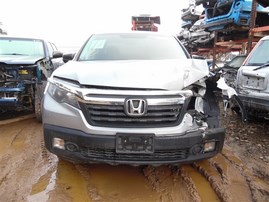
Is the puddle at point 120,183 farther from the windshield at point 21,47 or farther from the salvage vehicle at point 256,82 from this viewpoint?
the windshield at point 21,47

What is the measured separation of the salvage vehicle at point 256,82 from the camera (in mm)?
4195

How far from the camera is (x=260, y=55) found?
4.80 m

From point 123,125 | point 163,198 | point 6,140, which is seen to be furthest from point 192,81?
point 6,140

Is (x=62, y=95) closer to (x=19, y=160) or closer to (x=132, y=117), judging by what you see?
(x=132, y=117)

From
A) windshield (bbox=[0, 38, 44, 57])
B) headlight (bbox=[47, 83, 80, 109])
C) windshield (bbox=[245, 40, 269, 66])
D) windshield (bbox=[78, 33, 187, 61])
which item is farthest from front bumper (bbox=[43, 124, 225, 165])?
windshield (bbox=[0, 38, 44, 57])

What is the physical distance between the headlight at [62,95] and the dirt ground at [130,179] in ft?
2.75

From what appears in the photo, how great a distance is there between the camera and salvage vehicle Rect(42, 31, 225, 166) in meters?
2.55

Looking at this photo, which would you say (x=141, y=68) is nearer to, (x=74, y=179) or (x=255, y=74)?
(x=74, y=179)

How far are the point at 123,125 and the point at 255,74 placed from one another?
2.64 metres

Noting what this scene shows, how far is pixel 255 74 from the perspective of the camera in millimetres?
4344

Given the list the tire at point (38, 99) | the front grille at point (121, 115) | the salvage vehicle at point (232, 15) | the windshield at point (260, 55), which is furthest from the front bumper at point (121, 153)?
the salvage vehicle at point (232, 15)

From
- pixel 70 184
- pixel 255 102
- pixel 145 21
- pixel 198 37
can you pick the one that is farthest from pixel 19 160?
pixel 145 21

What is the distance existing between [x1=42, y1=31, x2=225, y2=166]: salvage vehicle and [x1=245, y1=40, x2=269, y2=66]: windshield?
2.18m

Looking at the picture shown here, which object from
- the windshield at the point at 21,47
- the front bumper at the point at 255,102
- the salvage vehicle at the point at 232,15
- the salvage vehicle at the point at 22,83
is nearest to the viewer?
the front bumper at the point at 255,102
